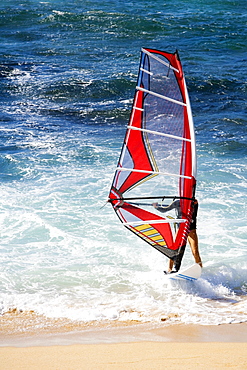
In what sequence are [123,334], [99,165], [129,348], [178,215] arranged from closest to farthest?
[129,348], [123,334], [178,215], [99,165]

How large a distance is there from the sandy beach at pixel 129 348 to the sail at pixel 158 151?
3.73ft

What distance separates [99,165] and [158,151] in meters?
4.73

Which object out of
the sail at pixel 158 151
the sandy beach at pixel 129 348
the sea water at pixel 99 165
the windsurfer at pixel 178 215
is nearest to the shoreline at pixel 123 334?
the sandy beach at pixel 129 348

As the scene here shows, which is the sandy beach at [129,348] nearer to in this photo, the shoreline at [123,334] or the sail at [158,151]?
the shoreline at [123,334]

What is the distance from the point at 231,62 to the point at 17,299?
Answer: 15068 millimetres

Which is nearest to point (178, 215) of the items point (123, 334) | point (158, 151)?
point (158, 151)

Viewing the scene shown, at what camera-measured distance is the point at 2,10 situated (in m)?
26.0

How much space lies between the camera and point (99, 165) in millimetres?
11383

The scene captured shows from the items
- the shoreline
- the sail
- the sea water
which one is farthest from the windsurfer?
the shoreline

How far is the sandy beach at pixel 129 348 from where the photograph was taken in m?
4.83

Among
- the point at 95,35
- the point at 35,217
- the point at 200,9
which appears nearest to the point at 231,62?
the point at 95,35

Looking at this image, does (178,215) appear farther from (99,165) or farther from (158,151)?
(99,165)

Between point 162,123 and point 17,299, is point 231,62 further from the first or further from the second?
point 17,299

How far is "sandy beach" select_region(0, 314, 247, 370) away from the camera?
4828mm
